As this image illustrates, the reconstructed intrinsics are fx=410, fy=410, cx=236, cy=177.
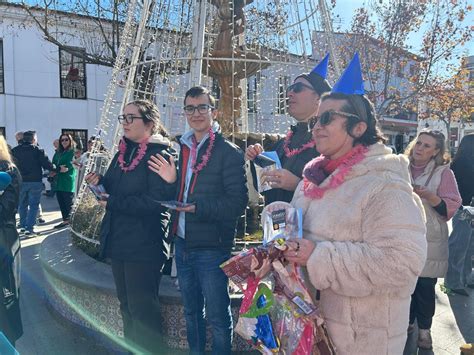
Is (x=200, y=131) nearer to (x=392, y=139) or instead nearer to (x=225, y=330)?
(x=225, y=330)

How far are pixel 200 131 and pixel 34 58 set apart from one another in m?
15.2

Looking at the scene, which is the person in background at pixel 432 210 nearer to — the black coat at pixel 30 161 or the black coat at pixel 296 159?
the black coat at pixel 296 159

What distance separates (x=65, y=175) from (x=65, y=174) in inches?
0.8

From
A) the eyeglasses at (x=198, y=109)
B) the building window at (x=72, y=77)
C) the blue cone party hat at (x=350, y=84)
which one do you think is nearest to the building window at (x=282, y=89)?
the eyeglasses at (x=198, y=109)

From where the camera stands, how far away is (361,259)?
158 centimetres

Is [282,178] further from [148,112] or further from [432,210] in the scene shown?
[432,210]

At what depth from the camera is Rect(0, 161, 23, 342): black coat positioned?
8.86 ft

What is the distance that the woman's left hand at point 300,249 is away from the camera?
1636mm

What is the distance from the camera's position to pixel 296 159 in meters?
2.65

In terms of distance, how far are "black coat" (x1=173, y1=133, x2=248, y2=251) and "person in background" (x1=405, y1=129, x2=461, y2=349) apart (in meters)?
1.50

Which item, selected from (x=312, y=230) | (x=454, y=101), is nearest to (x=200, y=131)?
(x=312, y=230)

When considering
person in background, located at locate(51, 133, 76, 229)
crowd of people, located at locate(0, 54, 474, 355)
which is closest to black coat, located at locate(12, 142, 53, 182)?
person in background, located at locate(51, 133, 76, 229)

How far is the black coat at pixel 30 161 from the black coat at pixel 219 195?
5530mm

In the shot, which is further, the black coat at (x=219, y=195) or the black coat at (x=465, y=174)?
the black coat at (x=465, y=174)
